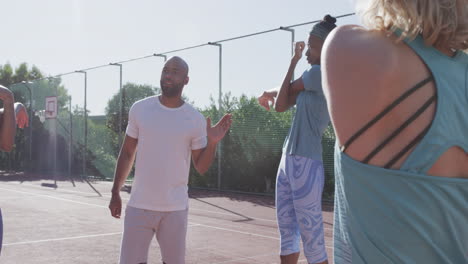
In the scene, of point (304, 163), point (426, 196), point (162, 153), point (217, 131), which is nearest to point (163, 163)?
point (162, 153)

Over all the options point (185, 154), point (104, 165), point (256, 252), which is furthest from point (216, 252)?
point (104, 165)

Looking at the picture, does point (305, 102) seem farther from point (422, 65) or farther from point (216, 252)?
point (216, 252)

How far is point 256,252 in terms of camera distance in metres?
6.64

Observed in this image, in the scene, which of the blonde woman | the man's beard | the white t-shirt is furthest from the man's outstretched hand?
the blonde woman

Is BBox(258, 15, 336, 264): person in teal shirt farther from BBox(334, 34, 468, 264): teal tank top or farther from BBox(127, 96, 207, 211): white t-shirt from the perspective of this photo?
BBox(334, 34, 468, 264): teal tank top

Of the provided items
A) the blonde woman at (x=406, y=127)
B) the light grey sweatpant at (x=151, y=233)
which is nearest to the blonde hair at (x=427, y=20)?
the blonde woman at (x=406, y=127)

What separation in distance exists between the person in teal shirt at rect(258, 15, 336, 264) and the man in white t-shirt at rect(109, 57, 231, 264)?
1.63 ft

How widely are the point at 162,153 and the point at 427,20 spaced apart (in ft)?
8.45

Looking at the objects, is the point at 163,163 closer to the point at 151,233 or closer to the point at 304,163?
the point at 151,233

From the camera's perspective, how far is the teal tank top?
1.09 meters

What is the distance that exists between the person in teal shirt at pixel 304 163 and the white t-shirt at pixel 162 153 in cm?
63

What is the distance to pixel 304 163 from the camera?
3668 mm

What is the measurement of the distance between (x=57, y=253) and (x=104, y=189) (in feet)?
32.2

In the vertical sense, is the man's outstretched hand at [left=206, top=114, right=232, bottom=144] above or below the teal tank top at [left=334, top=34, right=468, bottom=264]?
above
